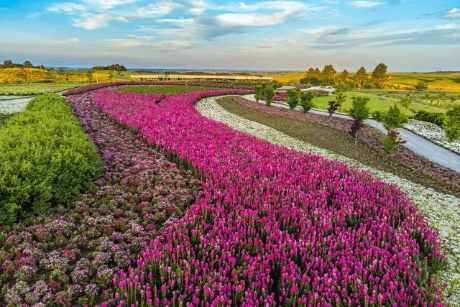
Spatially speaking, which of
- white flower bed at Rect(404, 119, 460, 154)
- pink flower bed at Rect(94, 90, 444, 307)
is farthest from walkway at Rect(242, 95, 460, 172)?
pink flower bed at Rect(94, 90, 444, 307)

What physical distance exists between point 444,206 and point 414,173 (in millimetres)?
3754

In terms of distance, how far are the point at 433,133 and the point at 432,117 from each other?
20.4 feet

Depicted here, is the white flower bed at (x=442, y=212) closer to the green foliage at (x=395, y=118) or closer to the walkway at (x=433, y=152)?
the green foliage at (x=395, y=118)

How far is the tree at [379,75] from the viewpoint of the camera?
84744mm

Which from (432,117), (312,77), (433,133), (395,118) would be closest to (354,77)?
(312,77)

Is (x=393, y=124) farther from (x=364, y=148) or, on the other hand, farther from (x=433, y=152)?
(x=433, y=152)

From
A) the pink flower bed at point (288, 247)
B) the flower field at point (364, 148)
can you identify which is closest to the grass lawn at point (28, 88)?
the flower field at point (364, 148)

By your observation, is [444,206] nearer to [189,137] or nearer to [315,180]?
[315,180]

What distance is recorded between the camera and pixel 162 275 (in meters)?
4.54

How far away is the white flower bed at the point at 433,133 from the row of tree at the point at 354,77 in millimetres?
64238

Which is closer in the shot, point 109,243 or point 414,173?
point 109,243

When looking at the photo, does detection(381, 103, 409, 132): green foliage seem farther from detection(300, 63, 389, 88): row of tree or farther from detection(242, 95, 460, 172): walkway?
detection(300, 63, 389, 88): row of tree

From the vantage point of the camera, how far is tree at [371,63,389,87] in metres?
84.7

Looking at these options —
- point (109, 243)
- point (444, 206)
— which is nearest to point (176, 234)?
point (109, 243)
